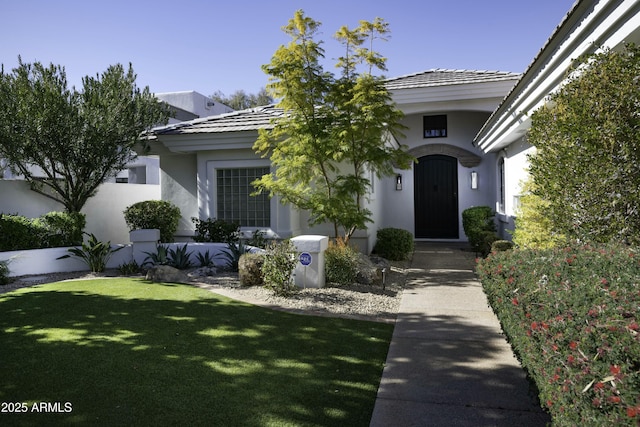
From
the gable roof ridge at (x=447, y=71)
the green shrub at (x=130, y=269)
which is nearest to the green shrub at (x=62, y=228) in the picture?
the green shrub at (x=130, y=269)

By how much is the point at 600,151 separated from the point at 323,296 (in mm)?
4622

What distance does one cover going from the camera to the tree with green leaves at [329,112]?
9055 millimetres

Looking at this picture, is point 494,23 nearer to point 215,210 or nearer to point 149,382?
point 215,210

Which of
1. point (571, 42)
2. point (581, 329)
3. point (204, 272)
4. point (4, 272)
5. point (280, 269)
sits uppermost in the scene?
point (571, 42)

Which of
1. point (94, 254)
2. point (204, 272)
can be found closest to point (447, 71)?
point (204, 272)

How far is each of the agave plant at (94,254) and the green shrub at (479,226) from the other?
9.61 meters

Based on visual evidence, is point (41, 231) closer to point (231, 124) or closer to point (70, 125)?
point (70, 125)

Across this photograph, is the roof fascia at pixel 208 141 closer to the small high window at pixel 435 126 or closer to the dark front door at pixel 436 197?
the dark front door at pixel 436 197

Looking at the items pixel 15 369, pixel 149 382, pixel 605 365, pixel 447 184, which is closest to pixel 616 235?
pixel 605 365

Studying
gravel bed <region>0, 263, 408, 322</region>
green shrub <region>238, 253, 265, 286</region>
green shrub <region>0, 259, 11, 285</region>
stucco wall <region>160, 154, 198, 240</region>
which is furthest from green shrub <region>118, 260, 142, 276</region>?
green shrub <region>238, 253, 265, 286</region>

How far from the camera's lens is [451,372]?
171 inches

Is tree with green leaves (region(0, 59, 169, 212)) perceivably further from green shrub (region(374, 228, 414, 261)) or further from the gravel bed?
green shrub (region(374, 228, 414, 261))

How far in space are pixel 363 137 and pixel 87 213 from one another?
30.0ft

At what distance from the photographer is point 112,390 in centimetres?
384
